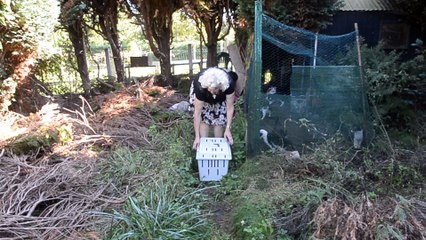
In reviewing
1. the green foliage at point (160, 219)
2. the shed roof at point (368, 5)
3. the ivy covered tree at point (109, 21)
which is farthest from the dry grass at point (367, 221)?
the ivy covered tree at point (109, 21)

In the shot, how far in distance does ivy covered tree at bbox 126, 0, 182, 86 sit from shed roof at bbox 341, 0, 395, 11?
4.59m

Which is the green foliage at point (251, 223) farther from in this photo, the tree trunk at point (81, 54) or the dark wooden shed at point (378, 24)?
the tree trunk at point (81, 54)

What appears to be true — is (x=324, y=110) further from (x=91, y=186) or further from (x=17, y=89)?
(x=17, y=89)

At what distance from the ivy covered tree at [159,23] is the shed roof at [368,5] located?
181 inches

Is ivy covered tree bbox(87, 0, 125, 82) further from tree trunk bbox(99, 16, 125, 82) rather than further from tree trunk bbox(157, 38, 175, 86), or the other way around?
tree trunk bbox(157, 38, 175, 86)

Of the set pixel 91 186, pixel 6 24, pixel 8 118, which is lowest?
pixel 91 186

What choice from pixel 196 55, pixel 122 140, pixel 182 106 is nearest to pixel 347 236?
pixel 122 140

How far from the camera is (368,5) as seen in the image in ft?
23.6

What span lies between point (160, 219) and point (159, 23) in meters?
7.78

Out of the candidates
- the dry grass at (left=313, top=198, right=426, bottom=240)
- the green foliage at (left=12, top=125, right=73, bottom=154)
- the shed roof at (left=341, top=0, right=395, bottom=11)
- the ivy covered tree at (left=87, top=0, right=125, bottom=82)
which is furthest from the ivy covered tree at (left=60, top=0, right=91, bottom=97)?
the dry grass at (left=313, top=198, right=426, bottom=240)

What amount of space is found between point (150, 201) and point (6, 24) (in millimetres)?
3548

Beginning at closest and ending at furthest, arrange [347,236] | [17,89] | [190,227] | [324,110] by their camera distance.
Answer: [347,236] < [190,227] < [324,110] < [17,89]

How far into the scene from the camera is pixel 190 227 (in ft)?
8.06

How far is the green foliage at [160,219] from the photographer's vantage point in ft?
7.70
